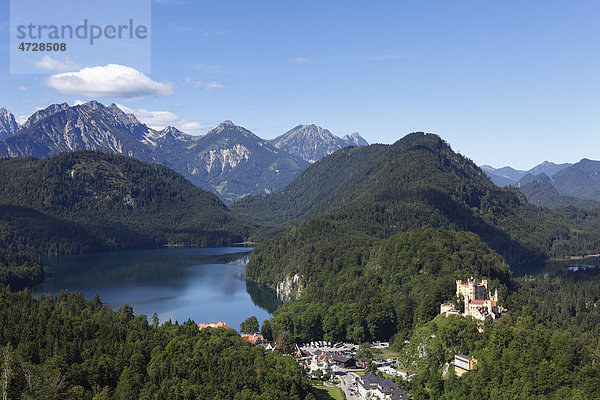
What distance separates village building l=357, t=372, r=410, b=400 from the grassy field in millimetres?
2749

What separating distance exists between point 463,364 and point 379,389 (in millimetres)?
11425

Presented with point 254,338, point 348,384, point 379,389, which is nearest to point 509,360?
point 379,389

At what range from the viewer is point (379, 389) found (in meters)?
74.8

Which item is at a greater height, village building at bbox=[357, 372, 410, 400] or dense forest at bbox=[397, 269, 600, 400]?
dense forest at bbox=[397, 269, 600, 400]

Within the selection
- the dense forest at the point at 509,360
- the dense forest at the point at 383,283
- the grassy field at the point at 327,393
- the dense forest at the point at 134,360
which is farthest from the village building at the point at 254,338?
the dense forest at the point at 509,360

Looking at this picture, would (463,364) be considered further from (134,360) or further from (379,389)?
(134,360)

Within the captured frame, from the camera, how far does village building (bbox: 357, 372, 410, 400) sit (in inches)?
2881

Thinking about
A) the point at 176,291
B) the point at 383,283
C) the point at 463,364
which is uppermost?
the point at 383,283

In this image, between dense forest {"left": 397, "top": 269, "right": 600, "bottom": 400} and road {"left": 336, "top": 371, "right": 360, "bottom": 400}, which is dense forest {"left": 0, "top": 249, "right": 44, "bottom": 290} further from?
dense forest {"left": 397, "top": 269, "right": 600, "bottom": 400}

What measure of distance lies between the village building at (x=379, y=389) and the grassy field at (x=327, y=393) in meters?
2.75

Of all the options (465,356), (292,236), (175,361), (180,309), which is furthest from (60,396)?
(292,236)

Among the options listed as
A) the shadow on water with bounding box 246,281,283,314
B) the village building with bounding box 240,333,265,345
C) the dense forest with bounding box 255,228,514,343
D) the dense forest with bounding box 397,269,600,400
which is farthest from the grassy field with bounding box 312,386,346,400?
the shadow on water with bounding box 246,281,283,314

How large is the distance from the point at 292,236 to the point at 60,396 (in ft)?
445

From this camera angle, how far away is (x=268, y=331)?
104 metres
